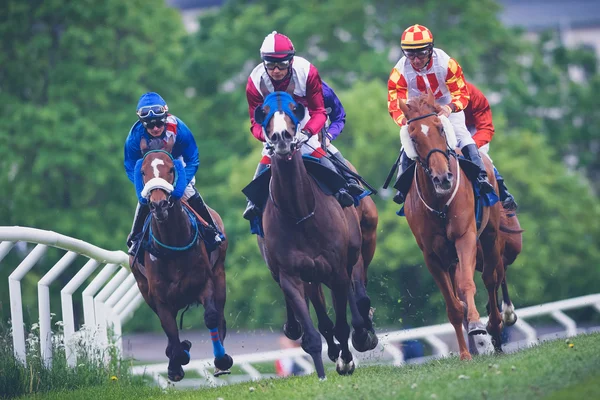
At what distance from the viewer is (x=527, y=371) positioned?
7379 millimetres

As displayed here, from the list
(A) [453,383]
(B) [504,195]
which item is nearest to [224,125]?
(B) [504,195]

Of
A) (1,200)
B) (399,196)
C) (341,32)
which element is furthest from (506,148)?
(399,196)

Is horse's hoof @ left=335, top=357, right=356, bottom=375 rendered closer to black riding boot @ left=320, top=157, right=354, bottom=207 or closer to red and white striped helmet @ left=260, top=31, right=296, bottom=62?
black riding boot @ left=320, top=157, right=354, bottom=207

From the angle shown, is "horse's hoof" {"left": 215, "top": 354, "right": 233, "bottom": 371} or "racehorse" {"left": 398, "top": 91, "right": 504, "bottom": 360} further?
"horse's hoof" {"left": 215, "top": 354, "right": 233, "bottom": 371}

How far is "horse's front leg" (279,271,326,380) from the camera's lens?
8.96 meters

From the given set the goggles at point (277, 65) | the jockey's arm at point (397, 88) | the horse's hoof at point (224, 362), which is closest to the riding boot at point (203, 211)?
the horse's hoof at point (224, 362)

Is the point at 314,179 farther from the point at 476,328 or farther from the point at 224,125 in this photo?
the point at 224,125

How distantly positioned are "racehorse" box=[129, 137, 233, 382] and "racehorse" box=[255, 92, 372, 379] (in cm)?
86

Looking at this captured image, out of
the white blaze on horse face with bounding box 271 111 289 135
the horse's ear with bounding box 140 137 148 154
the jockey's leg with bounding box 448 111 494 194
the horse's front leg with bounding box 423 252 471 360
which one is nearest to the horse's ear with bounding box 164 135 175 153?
the horse's ear with bounding box 140 137 148 154

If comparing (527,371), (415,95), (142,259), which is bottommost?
(527,371)

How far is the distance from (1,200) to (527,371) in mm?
20547

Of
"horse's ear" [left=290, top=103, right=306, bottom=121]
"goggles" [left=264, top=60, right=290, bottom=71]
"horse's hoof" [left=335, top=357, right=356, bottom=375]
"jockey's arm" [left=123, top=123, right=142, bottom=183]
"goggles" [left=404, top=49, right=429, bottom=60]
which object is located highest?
"goggles" [left=404, top=49, right=429, bottom=60]

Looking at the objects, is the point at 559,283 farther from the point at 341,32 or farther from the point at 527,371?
the point at 527,371

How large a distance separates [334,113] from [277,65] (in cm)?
182
